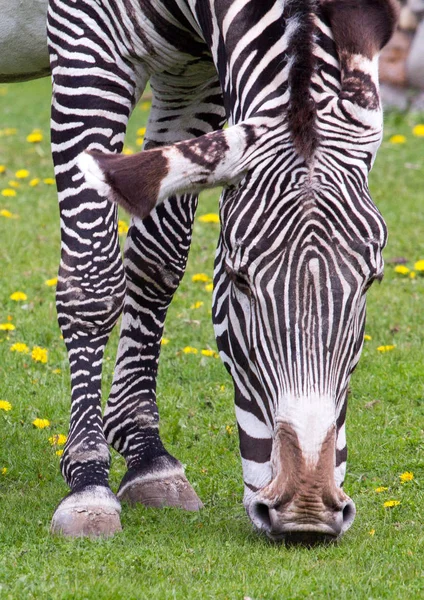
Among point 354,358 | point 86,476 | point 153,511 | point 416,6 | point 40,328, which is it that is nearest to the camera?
point 354,358

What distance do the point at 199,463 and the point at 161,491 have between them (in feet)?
2.06

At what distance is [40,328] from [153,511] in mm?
2804

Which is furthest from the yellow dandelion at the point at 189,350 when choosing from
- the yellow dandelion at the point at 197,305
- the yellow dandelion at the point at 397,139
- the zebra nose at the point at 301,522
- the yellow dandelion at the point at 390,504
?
the yellow dandelion at the point at 397,139

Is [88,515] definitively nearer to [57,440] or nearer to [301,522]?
[301,522]

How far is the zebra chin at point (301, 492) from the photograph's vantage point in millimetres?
3340

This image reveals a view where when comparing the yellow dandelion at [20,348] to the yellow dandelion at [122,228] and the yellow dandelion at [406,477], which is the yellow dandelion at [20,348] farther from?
the yellow dandelion at [406,477]

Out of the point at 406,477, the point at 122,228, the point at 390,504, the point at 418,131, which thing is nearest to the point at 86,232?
the point at 390,504

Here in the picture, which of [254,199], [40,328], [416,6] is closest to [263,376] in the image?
[254,199]

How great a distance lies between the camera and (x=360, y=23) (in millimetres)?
3668

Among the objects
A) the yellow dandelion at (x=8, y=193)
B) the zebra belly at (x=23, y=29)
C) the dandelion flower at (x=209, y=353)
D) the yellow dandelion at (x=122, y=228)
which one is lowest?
the dandelion flower at (x=209, y=353)

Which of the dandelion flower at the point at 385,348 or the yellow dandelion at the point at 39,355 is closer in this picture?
the yellow dandelion at the point at 39,355

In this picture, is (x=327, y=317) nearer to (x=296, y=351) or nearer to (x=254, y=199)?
(x=296, y=351)

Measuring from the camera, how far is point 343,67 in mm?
3625

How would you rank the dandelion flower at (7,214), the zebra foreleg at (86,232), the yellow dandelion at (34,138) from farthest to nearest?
the yellow dandelion at (34,138)
the dandelion flower at (7,214)
the zebra foreleg at (86,232)
